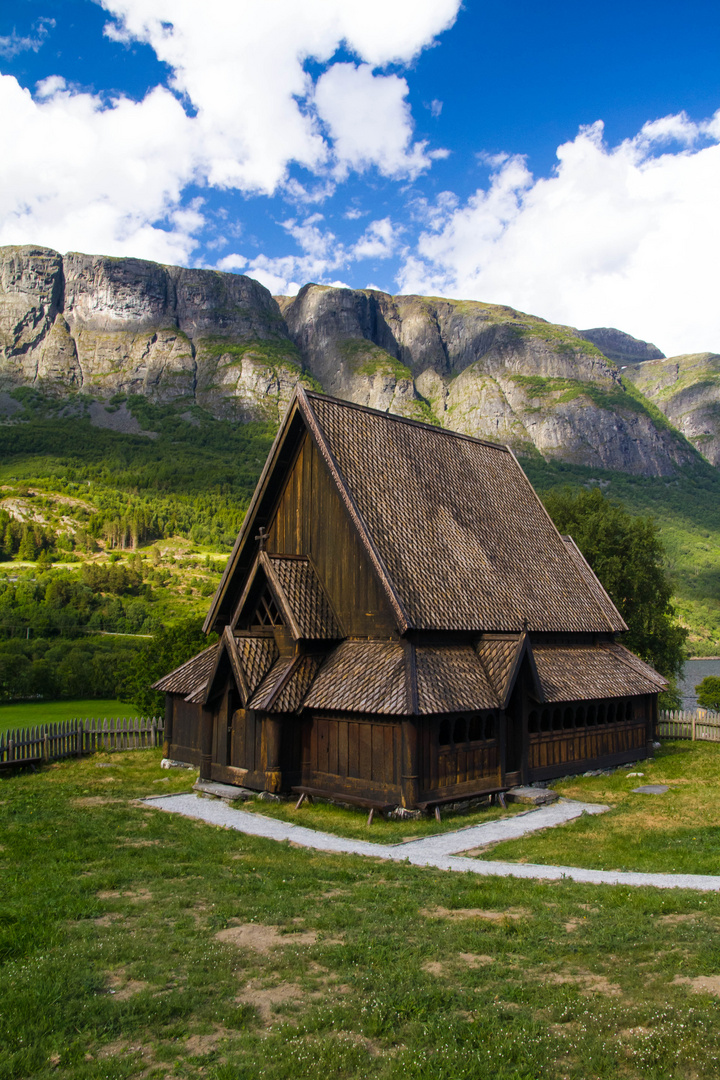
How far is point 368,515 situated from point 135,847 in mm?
11320

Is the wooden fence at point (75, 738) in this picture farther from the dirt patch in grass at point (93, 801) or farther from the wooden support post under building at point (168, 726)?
the dirt patch in grass at point (93, 801)

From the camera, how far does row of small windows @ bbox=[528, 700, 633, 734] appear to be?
76.8 ft

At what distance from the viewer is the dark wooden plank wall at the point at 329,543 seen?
851 inches

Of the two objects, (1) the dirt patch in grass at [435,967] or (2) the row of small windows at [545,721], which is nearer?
(1) the dirt patch in grass at [435,967]

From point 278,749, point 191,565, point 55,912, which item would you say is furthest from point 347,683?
point 191,565

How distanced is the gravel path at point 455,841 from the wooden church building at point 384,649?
1.60 m

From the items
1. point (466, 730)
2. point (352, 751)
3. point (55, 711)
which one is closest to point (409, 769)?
point (352, 751)

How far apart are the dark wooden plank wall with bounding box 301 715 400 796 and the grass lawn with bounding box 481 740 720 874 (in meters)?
3.84

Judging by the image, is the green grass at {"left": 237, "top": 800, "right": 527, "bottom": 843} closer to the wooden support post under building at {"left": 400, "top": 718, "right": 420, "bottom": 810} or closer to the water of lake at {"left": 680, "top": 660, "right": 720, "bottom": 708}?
the wooden support post under building at {"left": 400, "top": 718, "right": 420, "bottom": 810}

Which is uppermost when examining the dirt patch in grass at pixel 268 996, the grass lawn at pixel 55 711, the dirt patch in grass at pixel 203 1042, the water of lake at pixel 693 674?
the dirt patch in grass at pixel 203 1042

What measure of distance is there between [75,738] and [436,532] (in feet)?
54.7

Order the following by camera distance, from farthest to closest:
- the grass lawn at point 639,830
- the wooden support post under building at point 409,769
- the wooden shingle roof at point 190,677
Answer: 1. the wooden shingle roof at point 190,677
2. the wooden support post under building at point 409,769
3. the grass lawn at point 639,830

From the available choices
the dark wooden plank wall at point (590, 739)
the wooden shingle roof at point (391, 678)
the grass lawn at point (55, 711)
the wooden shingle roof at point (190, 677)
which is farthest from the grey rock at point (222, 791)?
the grass lawn at point (55, 711)

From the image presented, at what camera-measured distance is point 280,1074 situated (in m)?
6.27
